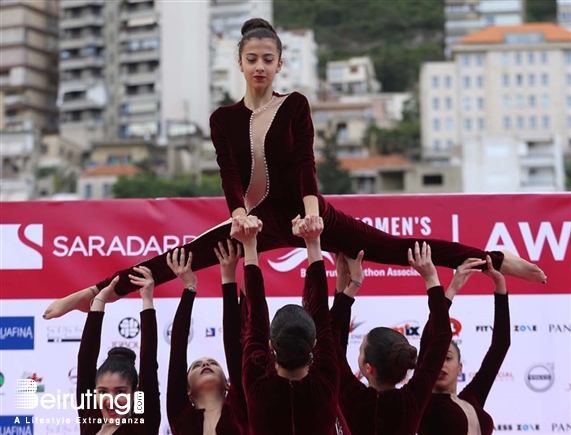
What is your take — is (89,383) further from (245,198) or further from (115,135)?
(115,135)

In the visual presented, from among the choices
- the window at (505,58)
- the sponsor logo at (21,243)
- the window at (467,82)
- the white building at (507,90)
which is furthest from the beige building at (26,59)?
the sponsor logo at (21,243)

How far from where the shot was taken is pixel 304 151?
4297 millimetres

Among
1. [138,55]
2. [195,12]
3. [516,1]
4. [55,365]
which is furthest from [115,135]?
[55,365]

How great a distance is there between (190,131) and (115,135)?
11.3 meters

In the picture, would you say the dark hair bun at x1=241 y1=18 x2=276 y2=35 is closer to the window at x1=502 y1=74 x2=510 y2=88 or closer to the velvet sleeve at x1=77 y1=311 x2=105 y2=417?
the velvet sleeve at x1=77 y1=311 x2=105 y2=417

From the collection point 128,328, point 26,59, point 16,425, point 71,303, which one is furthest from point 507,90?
point 71,303

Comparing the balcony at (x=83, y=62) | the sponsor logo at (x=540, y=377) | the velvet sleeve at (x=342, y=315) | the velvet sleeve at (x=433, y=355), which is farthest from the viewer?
the balcony at (x=83, y=62)

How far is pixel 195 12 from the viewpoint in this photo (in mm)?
65250

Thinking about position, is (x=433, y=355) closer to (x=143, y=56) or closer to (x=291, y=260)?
(x=291, y=260)

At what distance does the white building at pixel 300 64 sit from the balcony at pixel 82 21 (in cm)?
1484

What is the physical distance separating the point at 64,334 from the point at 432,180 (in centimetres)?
5939

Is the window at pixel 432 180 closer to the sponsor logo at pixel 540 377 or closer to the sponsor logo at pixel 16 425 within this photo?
the sponsor logo at pixel 540 377

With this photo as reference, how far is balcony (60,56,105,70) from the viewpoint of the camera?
7731cm

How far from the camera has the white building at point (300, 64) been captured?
78.5m
